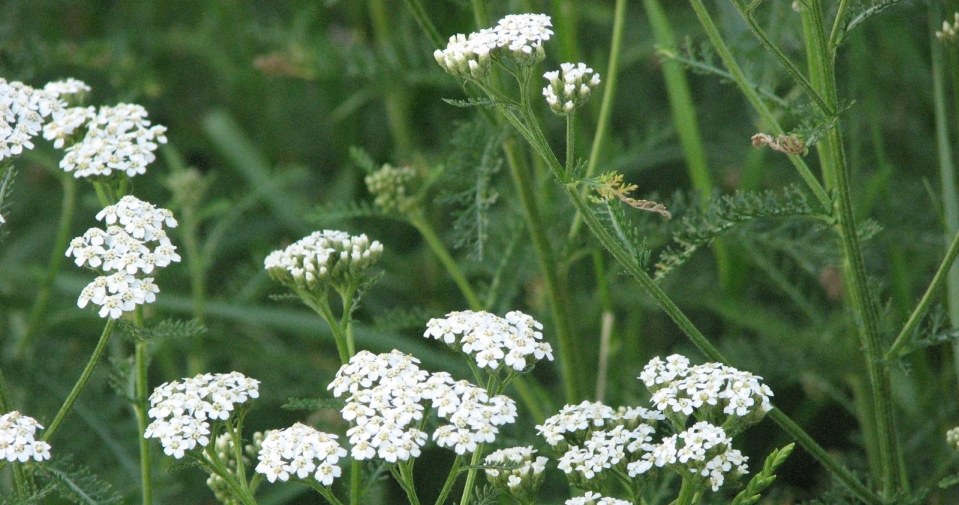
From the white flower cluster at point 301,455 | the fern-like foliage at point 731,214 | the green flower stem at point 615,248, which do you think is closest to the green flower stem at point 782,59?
the fern-like foliage at point 731,214

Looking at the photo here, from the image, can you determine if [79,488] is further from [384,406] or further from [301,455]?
[384,406]

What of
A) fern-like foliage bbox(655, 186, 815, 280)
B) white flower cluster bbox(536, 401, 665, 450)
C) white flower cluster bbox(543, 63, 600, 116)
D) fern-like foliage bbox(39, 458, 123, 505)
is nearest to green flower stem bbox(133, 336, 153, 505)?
fern-like foliage bbox(39, 458, 123, 505)

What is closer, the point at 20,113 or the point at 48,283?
the point at 20,113

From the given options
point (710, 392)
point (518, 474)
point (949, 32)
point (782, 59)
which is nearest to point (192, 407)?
point (518, 474)

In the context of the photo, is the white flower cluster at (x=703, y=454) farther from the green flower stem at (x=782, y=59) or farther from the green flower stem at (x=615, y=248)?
the green flower stem at (x=782, y=59)

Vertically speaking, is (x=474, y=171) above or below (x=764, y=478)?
above

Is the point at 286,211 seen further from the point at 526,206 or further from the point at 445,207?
the point at 526,206

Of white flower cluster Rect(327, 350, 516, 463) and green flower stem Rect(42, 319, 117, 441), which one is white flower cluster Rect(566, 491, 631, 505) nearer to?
white flower cluster Rect(327, 350, 516, 463)
